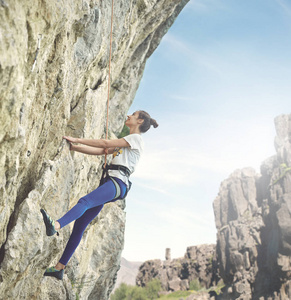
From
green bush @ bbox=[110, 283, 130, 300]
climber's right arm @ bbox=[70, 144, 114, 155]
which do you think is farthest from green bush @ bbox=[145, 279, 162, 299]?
climber's right arm @ bbox=[70, 144, 114, 155]

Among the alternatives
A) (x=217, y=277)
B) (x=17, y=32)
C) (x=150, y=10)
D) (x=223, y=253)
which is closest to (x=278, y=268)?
(x=223, y=253)

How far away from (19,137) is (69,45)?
3.38 meters

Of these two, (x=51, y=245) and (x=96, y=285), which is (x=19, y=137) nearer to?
(x=51, y=245)

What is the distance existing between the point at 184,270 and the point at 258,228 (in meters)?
30.3

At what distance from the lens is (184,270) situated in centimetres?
9112

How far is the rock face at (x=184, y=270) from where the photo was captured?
84262 mm

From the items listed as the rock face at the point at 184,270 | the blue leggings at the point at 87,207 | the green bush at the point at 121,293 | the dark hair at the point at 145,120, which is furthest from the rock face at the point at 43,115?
the green bush at the point at 121,293

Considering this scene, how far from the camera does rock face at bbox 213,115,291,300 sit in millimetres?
58156

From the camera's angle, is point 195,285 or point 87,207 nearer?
point 87,207

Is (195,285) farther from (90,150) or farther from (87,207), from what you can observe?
(87,207)

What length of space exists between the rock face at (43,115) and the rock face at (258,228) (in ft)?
180

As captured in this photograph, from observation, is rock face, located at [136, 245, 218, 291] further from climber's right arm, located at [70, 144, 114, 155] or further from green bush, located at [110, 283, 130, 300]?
climber's right arm, located at [70, 144, 114, 155]

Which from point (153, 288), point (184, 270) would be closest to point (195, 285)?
A: point (184, 270)

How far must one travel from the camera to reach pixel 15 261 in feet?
17.1
